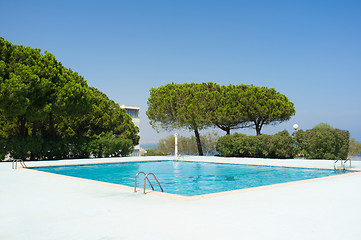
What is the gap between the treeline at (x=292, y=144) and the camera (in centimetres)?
1991

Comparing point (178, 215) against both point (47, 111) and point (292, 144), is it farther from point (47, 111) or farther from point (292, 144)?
point (292, 144)

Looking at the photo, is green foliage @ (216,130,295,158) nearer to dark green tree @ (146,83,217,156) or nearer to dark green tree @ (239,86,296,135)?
dark green tree @ (146,83,217,156)

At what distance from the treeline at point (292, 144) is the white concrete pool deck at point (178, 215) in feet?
42.6

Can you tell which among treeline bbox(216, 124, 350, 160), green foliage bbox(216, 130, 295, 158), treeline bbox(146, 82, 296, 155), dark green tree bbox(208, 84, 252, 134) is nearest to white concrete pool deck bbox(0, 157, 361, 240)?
treeline bbox(216, 124, 350, 160)

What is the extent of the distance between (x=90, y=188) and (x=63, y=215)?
10.0 feet

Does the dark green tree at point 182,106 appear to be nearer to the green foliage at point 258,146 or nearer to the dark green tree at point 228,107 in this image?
the dark green tree at point 228,107

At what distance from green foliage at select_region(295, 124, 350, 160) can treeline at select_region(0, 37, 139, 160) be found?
44.6 feet

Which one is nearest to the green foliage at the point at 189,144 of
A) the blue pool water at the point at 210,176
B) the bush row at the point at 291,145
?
the bush row at the point at 291,145

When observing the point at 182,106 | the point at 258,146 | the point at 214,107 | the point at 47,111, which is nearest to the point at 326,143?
the point at 258,146

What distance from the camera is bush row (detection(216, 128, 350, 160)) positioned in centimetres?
1991

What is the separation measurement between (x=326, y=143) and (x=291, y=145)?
2.34 meters

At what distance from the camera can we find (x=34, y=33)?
680 inches

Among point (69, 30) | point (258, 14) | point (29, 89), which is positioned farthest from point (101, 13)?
point (258, 14)

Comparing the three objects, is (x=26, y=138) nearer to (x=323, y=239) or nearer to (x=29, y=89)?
(x=29, y=89)
